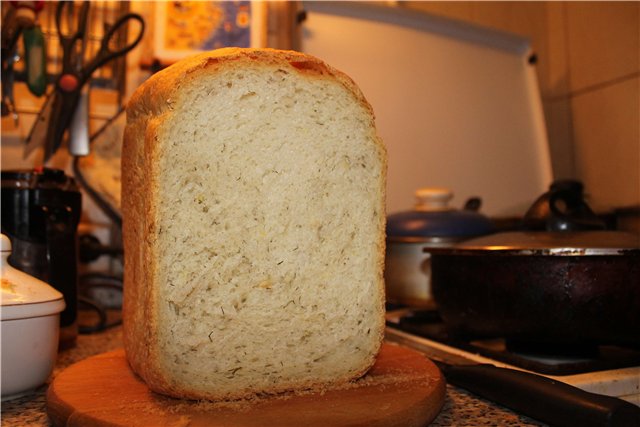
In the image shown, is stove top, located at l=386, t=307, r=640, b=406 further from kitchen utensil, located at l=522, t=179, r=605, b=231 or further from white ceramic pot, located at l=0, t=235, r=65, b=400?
white ceramic pot, located at l=0, t=235, r=65, b=400

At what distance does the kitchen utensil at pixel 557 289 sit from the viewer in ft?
3.04

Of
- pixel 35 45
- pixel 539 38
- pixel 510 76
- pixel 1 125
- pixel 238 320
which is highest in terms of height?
pixel 539 38

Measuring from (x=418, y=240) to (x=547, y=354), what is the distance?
0.61 meters

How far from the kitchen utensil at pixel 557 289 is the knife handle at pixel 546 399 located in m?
0.16

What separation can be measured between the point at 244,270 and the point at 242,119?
0.24 metres

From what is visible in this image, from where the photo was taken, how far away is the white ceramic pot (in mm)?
832

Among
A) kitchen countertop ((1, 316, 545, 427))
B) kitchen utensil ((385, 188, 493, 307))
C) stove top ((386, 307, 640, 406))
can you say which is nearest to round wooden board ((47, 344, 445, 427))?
kitchen countertop ((1, 316, 545, 427))

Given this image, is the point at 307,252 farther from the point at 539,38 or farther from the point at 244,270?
the point at 539,38

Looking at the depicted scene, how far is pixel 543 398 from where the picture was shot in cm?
72

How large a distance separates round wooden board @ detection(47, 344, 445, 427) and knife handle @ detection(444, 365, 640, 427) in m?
0.07

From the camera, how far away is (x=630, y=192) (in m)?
2.08

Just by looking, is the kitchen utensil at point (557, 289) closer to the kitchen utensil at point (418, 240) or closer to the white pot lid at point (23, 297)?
the kitchen utensil at point (418, 240)

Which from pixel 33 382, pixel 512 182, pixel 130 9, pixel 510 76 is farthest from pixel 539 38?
pixel 33 382

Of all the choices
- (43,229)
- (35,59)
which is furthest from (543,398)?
(35,59)
